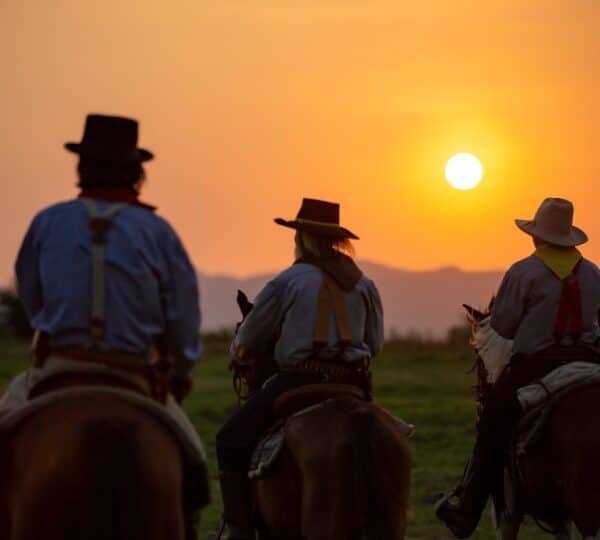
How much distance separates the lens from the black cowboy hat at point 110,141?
383 inches

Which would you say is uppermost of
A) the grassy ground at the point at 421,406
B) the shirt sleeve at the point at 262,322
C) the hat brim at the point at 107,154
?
the hat brim at the point at 107,154

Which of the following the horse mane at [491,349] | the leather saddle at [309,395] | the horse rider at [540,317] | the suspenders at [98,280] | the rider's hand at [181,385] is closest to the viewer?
the suspenders at [98,280]

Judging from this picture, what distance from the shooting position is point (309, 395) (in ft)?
38.4

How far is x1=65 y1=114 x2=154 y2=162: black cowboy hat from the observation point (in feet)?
31.9

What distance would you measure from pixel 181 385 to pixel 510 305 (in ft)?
13.9

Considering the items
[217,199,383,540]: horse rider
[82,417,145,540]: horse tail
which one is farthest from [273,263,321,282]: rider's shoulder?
[82,417,145,540]: horse tail

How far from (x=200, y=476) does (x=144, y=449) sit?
26.9 inches

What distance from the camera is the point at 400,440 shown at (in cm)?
1083

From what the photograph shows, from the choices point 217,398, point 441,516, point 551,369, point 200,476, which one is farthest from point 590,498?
point 217,398

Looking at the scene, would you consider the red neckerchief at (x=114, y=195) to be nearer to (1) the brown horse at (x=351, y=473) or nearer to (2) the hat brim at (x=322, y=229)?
(1) the brown horse at (x=351, y=473)

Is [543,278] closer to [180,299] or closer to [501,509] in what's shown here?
[501,509]

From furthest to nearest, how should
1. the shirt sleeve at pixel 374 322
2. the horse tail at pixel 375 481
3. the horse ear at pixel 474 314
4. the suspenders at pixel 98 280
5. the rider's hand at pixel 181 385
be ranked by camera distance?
the horse ear at pixel 474 314
the shirt sleeve at pixel 374 322
the horse tail at pixel 375 481
the rider's hand at pixel 181 385
the suspenders at pixel 98 280

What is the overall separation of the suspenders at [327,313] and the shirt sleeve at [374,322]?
0.32 meters

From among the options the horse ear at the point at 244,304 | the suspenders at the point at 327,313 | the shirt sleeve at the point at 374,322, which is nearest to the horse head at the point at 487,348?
the shirt sleeve at the point at 374,322
